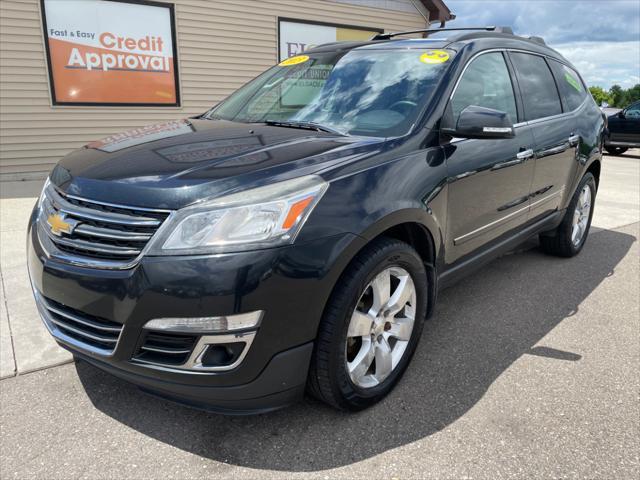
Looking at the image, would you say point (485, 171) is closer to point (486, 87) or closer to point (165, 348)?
point (486, 87)

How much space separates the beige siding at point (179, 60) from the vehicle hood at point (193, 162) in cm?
603

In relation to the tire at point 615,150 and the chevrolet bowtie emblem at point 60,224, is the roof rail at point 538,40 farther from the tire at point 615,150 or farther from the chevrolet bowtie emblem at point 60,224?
the tire at point 615,150

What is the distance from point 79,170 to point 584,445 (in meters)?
2.56

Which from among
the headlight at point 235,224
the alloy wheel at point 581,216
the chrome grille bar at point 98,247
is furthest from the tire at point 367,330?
the alloy wheel at point 581,216

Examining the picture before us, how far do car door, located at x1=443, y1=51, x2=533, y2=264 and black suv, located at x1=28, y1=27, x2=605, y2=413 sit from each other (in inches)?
0.6

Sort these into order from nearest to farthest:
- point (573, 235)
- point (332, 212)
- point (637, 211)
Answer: point (332, 212) < point (573, 235) < point (637, 211)

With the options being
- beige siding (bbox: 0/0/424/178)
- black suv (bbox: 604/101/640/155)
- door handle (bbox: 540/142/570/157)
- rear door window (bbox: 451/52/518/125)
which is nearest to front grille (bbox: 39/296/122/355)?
rear door window (bbox: 451/52/518/125)

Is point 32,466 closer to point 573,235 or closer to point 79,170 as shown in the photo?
point 79,170

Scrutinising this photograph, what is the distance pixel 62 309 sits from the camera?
2184 mm

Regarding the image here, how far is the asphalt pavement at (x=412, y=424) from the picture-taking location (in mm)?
2090

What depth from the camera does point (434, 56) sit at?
9.73 feet

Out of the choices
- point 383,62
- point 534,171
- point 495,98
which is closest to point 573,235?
point 534,171

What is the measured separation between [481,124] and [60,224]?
201cm

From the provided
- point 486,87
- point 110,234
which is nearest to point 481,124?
point 486,87
